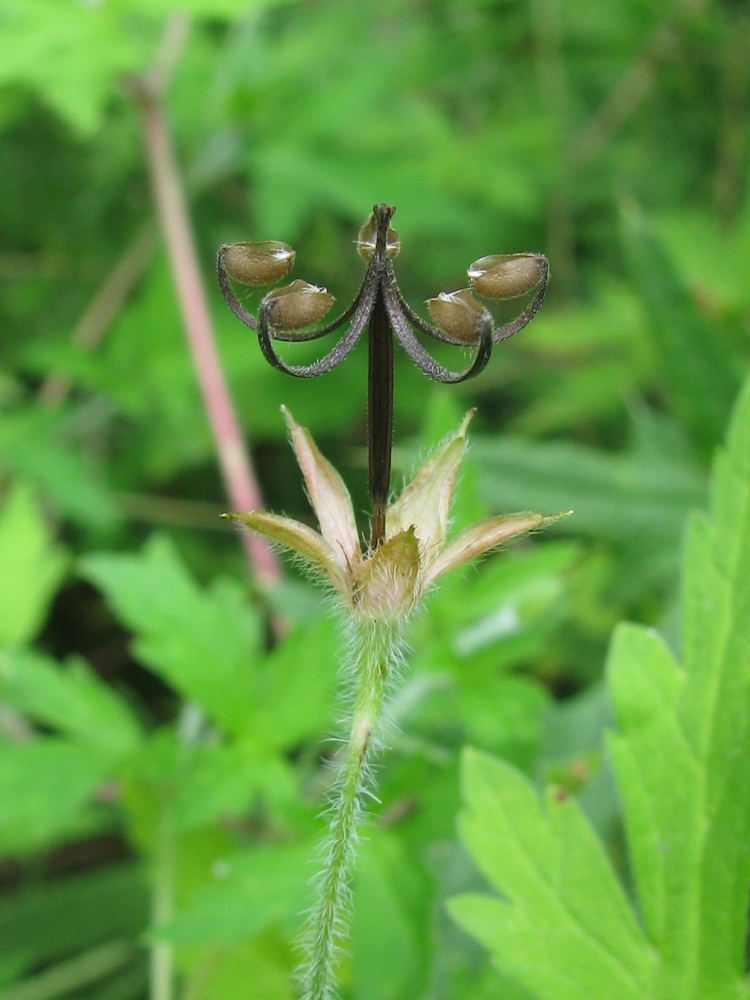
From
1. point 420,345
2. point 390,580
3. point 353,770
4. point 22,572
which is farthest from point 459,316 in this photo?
point 22,572

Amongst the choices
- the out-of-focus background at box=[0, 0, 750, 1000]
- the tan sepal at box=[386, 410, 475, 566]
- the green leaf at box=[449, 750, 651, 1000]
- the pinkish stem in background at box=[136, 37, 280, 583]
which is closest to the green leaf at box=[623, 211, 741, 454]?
the out-of-focus background at box=[0, 0, 750, 1000]

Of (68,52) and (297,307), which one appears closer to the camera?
(297,307)

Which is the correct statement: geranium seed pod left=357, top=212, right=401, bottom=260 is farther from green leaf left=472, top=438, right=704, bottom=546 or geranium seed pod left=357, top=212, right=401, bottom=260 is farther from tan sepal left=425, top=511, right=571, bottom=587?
green leaf left=472, top=438, right=704, bottom=546

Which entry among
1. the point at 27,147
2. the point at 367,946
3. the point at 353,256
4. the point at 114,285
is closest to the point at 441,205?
the point at 353,256

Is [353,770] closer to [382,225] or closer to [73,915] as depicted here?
[382,225]

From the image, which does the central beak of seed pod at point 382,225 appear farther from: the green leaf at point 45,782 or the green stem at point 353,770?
the green leaf at point 45,782

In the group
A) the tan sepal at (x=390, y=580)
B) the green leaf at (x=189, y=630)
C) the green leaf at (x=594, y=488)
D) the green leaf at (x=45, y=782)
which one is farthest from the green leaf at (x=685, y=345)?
the tan sepal at (x=390, y=580)
